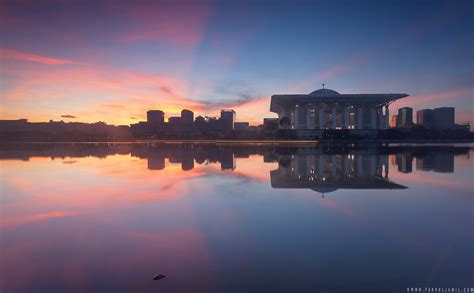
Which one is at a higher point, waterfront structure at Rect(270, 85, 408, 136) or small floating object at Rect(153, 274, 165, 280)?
waterfront structure at Rect(270, 85, 408, 136)

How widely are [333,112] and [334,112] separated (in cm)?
34

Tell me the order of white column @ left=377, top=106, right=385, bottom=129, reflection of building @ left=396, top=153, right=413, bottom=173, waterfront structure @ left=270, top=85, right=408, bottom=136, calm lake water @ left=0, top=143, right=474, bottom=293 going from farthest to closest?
1. white column @ left=377, top=106, right=385, bottom=129
2. waterfront structure @ left=270, top=85, right=408, bottom=136
3. reflection of building @ left=396, top=153, right=413, bottom=173
4. calm lake water @ left=0, top=143, right=474, bottom=293

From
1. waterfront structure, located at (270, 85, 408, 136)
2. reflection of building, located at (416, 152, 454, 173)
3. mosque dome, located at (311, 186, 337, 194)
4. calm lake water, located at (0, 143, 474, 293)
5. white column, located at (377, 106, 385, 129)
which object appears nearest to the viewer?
calm lake water, located at (0, 143, 474, 293)

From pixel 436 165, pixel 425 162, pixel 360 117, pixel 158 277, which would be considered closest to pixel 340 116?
pixel 360 117

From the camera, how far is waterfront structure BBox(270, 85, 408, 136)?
94688mm

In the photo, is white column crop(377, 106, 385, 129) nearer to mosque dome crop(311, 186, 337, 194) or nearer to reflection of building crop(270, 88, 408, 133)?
reflection of building crop(270, 88, 408, 133)

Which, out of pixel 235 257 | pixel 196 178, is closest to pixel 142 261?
pixel 235 257

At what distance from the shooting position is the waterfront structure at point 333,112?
9469 cm

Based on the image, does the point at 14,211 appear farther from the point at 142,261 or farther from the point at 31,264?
the point at 142,261

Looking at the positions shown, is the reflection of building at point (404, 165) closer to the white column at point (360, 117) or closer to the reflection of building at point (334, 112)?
the reflection of building at point (334, 112)

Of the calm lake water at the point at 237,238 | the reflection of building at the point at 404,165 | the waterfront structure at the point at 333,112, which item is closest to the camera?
the calm lake water at the point at 237,238

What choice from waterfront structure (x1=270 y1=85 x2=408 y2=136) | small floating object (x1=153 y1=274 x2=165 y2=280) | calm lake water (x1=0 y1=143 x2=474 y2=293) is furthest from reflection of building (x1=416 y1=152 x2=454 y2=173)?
Answer: waterfront structure (x1=270 y1=85 x2=408 y2=136)

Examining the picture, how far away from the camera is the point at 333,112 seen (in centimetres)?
9725

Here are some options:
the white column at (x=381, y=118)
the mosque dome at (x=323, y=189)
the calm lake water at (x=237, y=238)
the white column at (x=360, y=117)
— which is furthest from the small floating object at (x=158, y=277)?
the white column at (x=381, y=118)
